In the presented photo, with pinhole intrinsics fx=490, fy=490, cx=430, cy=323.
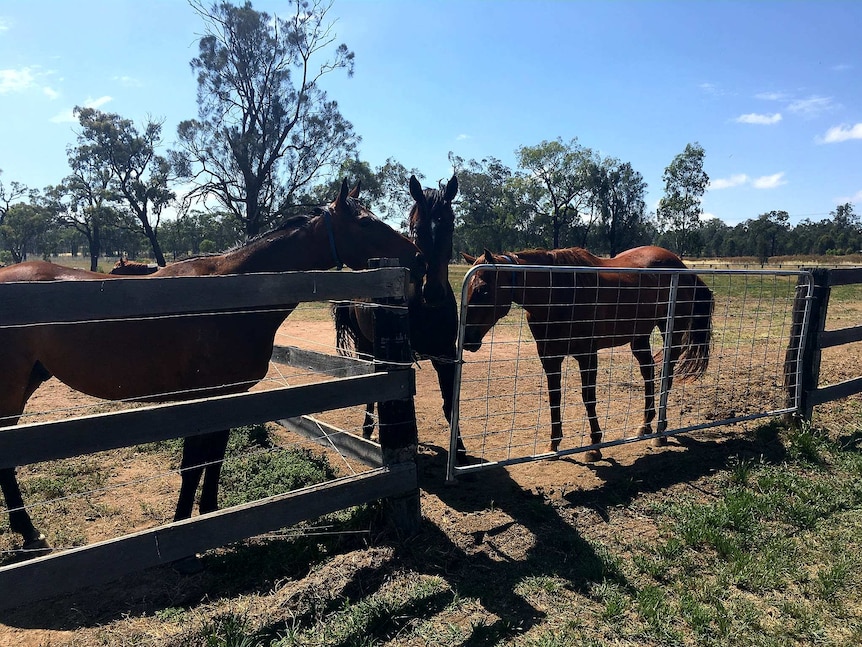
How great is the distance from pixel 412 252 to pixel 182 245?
8078cm

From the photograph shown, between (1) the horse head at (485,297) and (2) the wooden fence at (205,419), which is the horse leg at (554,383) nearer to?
(1) the horse head at (485,297)

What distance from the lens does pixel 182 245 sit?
74562mm

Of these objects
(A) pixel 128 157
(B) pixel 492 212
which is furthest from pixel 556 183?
(A) pixel 128 157

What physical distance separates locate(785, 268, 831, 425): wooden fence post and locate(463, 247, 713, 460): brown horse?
88cm

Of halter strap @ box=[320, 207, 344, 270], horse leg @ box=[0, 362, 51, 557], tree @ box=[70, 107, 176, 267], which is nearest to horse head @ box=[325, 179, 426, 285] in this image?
halter strap @ box=[320, 207, 344, 270]

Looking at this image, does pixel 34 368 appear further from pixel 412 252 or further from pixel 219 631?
pixel 412 252

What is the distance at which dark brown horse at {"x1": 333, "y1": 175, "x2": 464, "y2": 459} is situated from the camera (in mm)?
4730

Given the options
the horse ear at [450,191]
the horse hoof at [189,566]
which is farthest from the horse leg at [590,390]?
the horse hoof at [189,566]

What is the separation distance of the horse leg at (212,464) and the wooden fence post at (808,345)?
578cm

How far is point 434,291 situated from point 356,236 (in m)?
1.17

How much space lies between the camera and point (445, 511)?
376 centimetres

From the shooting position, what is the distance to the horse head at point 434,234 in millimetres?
4727

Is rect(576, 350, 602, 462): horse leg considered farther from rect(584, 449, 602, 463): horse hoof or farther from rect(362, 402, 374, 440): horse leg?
rect(362, 402, 374, 440): horse leg

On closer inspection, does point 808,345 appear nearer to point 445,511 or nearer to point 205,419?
point 445,511
